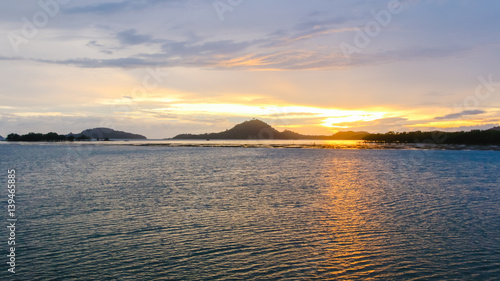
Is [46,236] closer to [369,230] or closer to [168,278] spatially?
[168,278]

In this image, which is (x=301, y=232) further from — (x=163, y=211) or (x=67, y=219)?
(x=67, y=219)

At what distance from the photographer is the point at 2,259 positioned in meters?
18.6

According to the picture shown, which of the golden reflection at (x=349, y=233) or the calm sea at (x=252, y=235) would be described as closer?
the calm sea at (x=252, y=235)

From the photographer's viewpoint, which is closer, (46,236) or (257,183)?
(46,236)

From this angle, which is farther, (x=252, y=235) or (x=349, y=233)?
(x=349, y=233)

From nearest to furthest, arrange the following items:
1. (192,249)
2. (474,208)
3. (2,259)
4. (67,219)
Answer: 1. (2,259)
2. (192,249)
3. (67,219)
4. (474,208)

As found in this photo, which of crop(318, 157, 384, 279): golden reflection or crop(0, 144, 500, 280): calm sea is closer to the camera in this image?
crop(0, 144, 500, 280): calm sea

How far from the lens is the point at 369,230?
25328 mm

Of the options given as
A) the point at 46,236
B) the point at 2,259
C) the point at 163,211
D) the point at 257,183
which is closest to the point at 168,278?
the point at 2,259

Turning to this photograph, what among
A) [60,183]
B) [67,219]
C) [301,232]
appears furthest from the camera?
[60,183]

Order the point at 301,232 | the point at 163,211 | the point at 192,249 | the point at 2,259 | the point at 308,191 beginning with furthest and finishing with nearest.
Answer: the point at 308,191
the point at 163,211
the point at 301,232
the point at 192,249
the point at 2,259

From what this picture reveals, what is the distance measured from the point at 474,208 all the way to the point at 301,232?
20171mm

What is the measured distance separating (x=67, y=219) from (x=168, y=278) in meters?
15.6

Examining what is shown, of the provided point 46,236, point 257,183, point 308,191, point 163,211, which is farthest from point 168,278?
point 257,183
